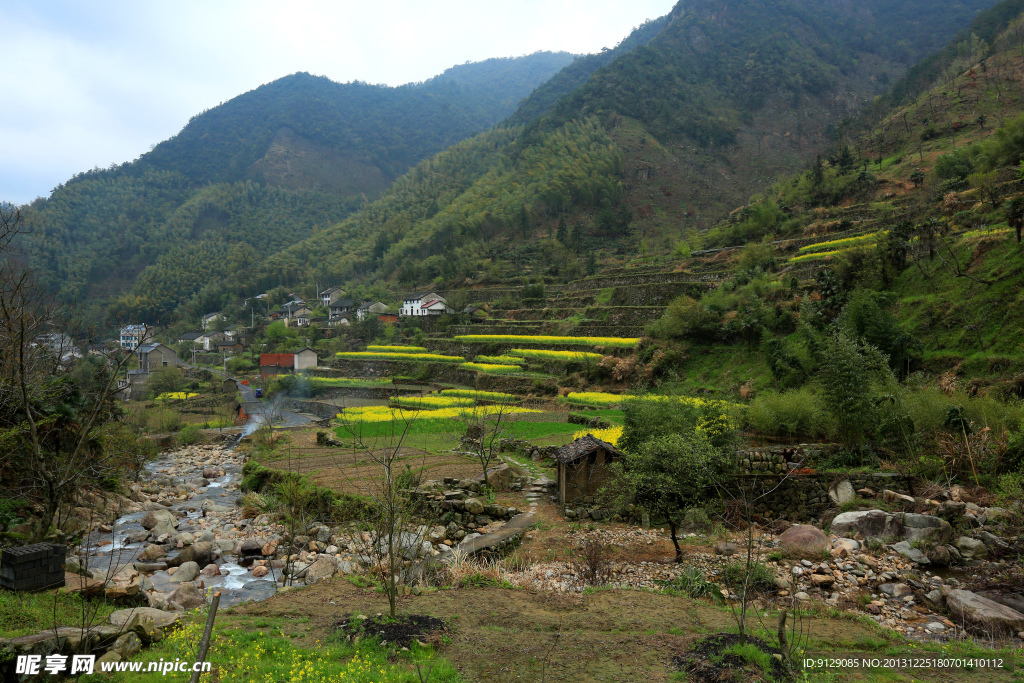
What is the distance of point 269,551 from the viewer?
1229cm

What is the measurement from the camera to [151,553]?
1212 cm

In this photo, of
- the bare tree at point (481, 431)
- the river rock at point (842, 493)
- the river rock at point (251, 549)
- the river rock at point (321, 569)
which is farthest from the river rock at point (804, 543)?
the river rock at point (251, 549)

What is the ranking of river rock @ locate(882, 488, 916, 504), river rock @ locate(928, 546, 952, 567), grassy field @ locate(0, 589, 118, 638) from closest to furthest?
1. grassy field @ locate(0, 589, 118, 638)
2. river rock @ locate(928, 546, 952, 567)
3. river rock @ locate(882, 488, 916, 504)

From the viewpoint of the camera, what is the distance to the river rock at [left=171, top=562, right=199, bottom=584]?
10.9m

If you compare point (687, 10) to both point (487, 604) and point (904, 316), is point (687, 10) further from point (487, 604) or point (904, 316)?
point (487, 604)

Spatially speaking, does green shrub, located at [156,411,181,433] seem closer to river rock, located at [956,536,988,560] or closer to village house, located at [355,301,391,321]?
village house, located at [355,301,391,321]

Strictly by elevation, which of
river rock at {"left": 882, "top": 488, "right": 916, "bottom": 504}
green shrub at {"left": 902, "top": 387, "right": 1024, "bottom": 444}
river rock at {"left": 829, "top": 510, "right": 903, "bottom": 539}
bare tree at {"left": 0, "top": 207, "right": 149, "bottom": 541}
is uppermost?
bare tree at {"left": 0, "top": 207, "right": 149, "bottom": 541}

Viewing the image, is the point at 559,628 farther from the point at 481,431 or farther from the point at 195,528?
the point at 195,528

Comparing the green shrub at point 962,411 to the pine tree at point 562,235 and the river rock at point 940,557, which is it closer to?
the river rock at point 940,557

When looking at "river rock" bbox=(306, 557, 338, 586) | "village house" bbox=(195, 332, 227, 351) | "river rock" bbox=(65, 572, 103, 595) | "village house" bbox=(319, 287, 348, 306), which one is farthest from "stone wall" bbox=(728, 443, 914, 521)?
"village house" bbox=(195, 332, 227, 351)

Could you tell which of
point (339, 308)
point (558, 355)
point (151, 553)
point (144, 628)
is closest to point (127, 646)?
point (144, 628)

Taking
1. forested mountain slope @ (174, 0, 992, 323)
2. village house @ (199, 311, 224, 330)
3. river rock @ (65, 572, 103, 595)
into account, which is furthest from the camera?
village house @ (199, 311, 224, 330)

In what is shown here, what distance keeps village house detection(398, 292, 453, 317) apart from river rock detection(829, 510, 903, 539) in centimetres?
4203

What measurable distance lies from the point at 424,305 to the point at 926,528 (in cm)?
4917
